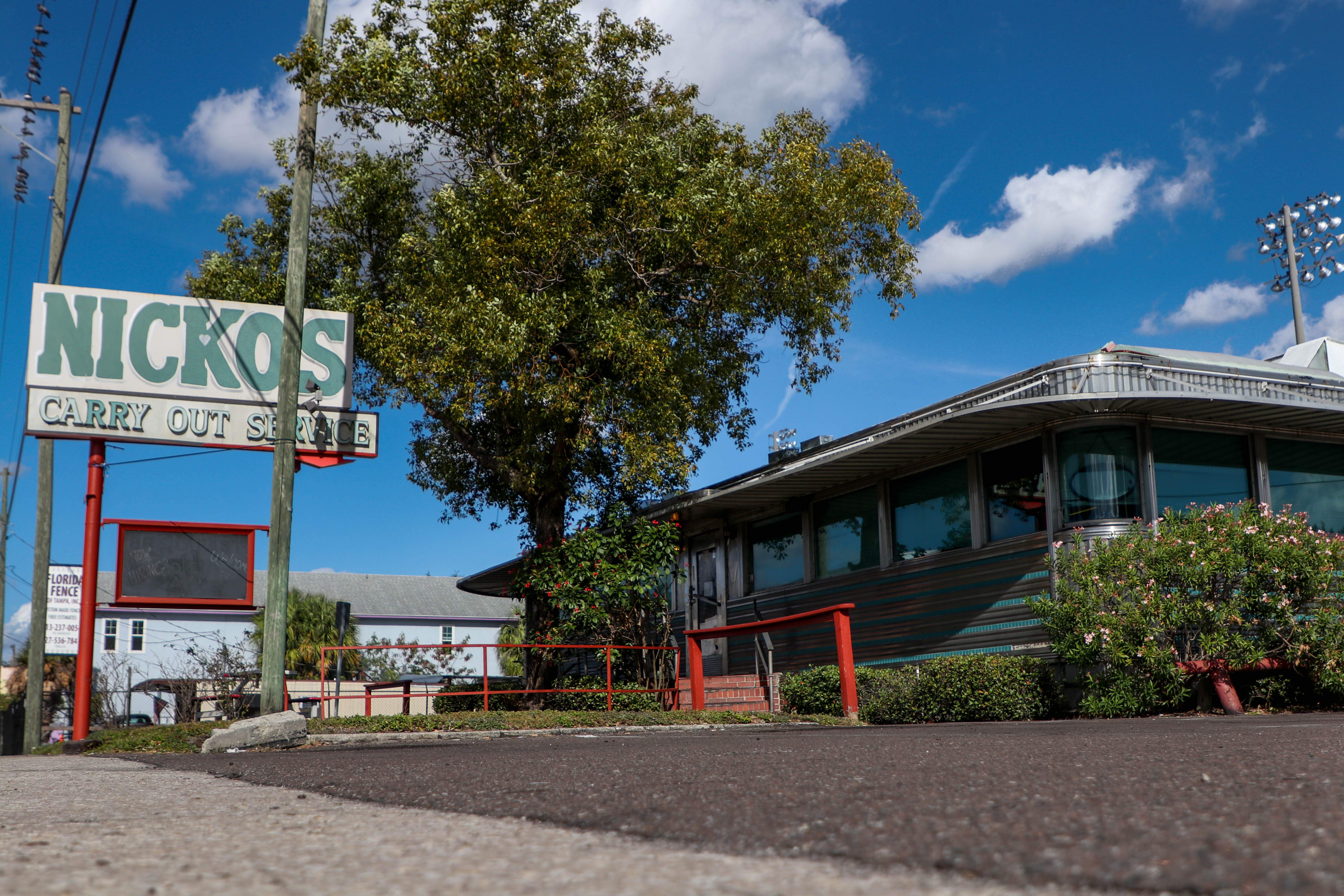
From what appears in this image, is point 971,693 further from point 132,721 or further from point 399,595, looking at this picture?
point 399,595

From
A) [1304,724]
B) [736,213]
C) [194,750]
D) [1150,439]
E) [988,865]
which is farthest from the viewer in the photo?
[736,213]

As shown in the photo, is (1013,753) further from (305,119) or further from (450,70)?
(450,70)

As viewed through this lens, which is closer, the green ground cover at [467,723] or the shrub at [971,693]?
the green ground cover at [467,723]

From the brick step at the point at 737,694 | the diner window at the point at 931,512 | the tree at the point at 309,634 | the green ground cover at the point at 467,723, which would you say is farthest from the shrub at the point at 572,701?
the tree at the point at 309,634

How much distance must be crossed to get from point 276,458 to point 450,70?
25.9 feet

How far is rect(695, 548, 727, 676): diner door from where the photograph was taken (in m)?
21.1

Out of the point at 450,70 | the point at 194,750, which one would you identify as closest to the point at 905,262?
the point at 450,70

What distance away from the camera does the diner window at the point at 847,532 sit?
17250 mm

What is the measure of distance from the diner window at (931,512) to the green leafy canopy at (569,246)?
347 centimetres

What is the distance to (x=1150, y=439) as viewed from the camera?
13602mm

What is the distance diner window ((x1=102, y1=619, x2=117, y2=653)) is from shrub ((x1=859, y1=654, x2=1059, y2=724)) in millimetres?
44001

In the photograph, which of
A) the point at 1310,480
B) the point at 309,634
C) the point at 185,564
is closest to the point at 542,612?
the point at 185,564

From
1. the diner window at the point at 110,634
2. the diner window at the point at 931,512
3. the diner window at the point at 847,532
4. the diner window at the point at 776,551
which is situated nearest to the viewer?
the diner window at the point at 931,512

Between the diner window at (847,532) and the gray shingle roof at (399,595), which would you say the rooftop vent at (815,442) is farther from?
the gray shingle roof at (399,595)
